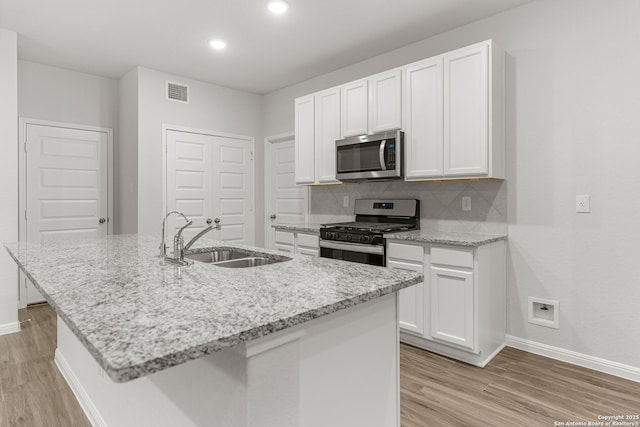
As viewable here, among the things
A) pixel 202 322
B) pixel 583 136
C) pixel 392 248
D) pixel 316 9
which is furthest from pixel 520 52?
pixel 202 322

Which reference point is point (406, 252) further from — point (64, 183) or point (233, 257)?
point (64, 183)

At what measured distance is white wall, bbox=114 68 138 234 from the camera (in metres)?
4.22

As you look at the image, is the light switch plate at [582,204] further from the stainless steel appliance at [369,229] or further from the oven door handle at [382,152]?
the oven door handle at [382,152]

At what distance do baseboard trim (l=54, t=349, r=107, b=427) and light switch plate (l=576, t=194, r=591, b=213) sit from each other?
316 centimetres

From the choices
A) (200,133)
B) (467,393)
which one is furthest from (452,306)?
(200,133)

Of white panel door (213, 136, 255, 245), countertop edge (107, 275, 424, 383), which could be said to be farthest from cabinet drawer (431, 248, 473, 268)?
white panel door (213, 136, 255, 245)

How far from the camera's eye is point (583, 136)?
103 inches

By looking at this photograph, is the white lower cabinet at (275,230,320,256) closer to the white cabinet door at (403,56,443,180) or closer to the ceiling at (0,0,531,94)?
the white cabinet door at (403,56,443,180)

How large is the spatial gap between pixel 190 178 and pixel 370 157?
2.41m

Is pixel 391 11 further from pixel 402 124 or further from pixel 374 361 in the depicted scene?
pixel 374 361

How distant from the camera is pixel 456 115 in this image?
2855 mm

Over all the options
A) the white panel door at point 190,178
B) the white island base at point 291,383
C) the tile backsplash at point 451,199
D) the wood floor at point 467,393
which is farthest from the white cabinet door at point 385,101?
the white panel door at point 190,178

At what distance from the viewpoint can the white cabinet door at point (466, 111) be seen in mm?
2717

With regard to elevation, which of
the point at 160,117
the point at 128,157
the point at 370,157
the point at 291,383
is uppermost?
the point at 160,117
